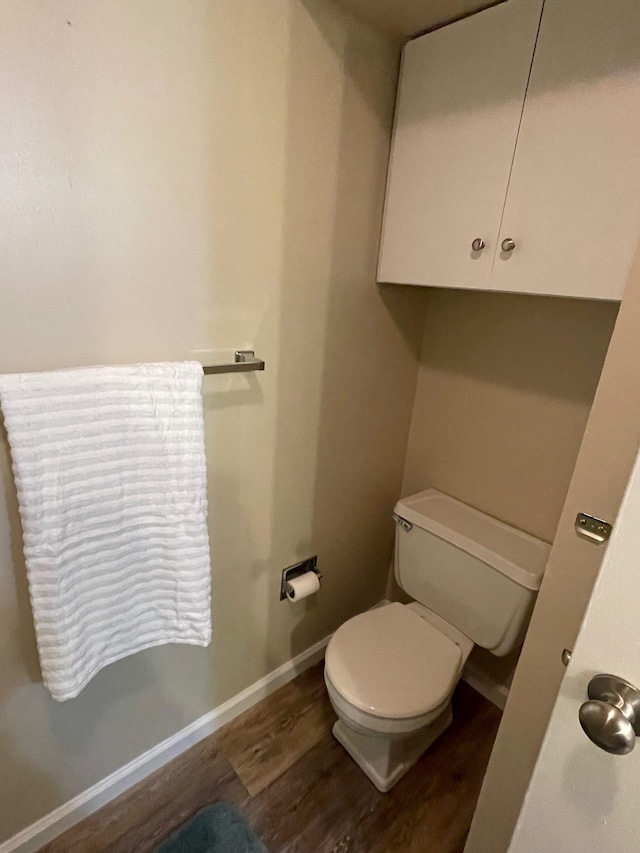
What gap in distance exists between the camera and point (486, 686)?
1796 mm

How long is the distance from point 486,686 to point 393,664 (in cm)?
63

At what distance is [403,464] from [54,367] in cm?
132

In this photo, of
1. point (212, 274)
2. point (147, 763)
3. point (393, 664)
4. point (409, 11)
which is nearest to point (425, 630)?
point (393, 664)

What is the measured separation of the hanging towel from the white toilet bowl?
0.49 metres

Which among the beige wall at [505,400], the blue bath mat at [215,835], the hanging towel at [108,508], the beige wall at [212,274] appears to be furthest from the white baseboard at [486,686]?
the hanging towel at [108,508]

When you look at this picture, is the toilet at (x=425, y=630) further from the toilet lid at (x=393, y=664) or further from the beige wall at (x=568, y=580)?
the beige wall at (x=568, y=580)

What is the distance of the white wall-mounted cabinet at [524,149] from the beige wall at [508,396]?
334 millimetres

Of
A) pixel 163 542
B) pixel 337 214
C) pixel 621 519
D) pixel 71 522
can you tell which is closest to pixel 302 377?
pixel 337 214

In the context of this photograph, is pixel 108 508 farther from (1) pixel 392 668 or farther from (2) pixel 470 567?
(2) pixel 470 567

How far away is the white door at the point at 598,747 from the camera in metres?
0.49

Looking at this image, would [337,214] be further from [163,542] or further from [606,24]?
[163,542]

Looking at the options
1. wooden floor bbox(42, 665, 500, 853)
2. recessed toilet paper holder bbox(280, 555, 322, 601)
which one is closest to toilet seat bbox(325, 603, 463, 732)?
recessed toilet paper holder bbox(280, 555, 322, 601)

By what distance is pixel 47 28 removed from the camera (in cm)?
82

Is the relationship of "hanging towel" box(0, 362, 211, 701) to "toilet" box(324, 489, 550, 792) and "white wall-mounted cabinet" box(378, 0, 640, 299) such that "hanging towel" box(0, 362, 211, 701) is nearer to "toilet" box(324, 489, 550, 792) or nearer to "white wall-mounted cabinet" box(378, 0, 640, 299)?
"toilet" box(324, 489, 550, 792)
